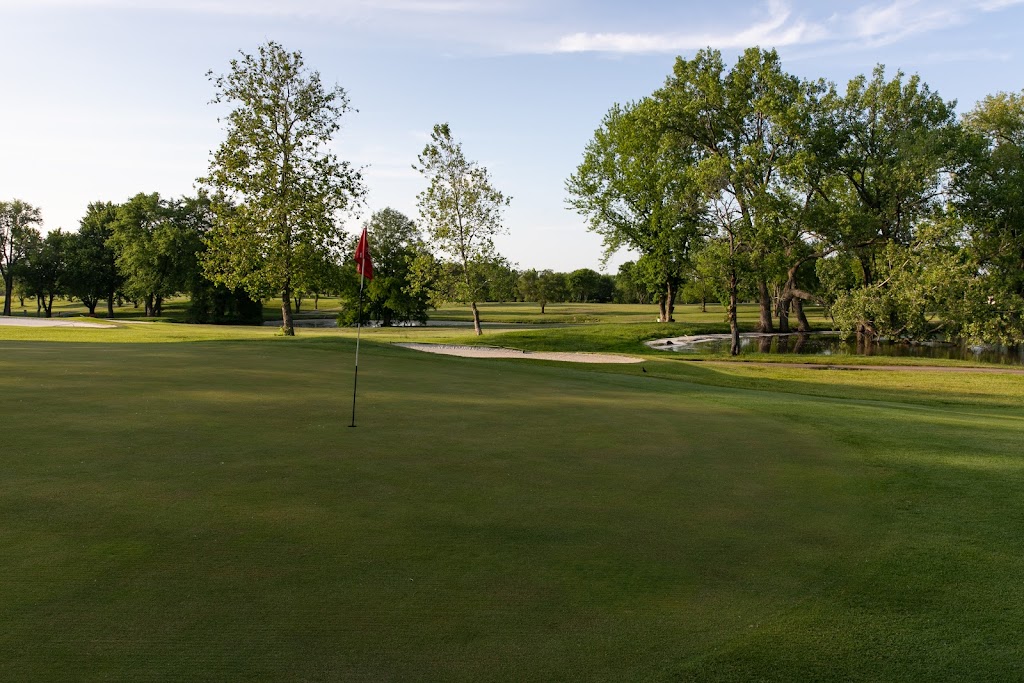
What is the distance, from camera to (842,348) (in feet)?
159

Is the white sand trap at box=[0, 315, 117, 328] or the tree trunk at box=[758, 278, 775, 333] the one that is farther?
the tree trunk at box=[758, 278, 775, 333]

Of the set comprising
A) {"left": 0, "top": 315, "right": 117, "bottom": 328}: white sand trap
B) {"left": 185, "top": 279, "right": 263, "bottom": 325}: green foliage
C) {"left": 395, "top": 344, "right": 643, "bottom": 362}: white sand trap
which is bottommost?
{"left": 395, "top": 344, "right": 643, "bottom": 362}: white sand trap

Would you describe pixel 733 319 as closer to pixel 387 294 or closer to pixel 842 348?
pixel 842 348

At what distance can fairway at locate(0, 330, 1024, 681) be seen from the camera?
162 inches

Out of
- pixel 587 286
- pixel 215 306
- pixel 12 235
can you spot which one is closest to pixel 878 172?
pixel 215 306

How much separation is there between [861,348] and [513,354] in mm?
25945

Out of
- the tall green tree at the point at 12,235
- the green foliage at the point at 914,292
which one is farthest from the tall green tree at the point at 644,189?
the tall green tree at the point at 12,235

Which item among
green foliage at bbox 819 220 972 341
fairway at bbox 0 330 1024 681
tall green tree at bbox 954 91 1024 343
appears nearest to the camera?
fairway at bbox 0 330 1024 681

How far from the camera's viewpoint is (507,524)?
623 cm

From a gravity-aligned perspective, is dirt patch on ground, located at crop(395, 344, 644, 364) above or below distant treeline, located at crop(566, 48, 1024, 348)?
below

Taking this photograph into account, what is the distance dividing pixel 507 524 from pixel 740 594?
2.10 m

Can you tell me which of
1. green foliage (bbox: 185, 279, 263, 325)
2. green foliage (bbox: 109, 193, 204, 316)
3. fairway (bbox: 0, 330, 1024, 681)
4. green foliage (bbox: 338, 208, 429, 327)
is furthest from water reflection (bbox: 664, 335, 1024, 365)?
green foliage (bbox: 109, 193, 204, 316)

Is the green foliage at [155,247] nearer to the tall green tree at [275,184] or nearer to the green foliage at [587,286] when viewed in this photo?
the tall green tree at [275,184]

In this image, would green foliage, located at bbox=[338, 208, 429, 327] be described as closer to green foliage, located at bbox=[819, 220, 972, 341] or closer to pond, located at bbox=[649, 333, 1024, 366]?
pond, located at bbox=[649, 333, 1024, 366]
